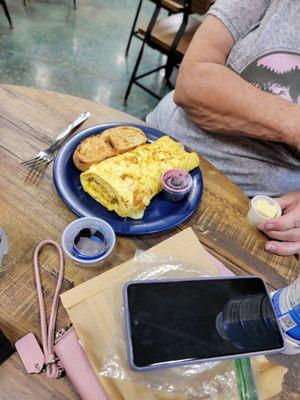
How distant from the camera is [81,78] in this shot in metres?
2.78

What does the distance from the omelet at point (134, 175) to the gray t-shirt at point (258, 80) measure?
0.59ft

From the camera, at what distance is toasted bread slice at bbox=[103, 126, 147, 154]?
3.05 feet

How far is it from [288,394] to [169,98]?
3.17ft

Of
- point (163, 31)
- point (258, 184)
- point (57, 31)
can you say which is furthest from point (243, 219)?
point (57, 31)

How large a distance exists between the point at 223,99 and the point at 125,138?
0.99 ft

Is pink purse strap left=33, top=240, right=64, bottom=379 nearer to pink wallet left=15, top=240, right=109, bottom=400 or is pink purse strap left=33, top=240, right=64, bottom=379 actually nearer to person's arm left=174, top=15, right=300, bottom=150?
pink wallet left=15, top=240, right=109, bottom=400

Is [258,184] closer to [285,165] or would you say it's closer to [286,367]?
[285,165]

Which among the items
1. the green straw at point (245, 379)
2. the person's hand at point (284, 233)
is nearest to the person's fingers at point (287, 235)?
the person's hand at point (284, 233)

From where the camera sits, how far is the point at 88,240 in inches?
30.2

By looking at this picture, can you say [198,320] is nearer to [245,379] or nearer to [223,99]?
[245,379]

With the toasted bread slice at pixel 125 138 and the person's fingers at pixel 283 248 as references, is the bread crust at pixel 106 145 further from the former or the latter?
the person's fingers at pixel 283 248

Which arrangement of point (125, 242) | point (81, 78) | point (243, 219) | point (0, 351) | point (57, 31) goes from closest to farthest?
point (0, 351), point (125, 242), point (243, 219), point (81, 78), point (57, 31)

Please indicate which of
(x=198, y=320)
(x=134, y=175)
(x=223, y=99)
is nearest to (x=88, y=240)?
(x=134, y=175)

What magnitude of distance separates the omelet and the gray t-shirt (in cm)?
18
